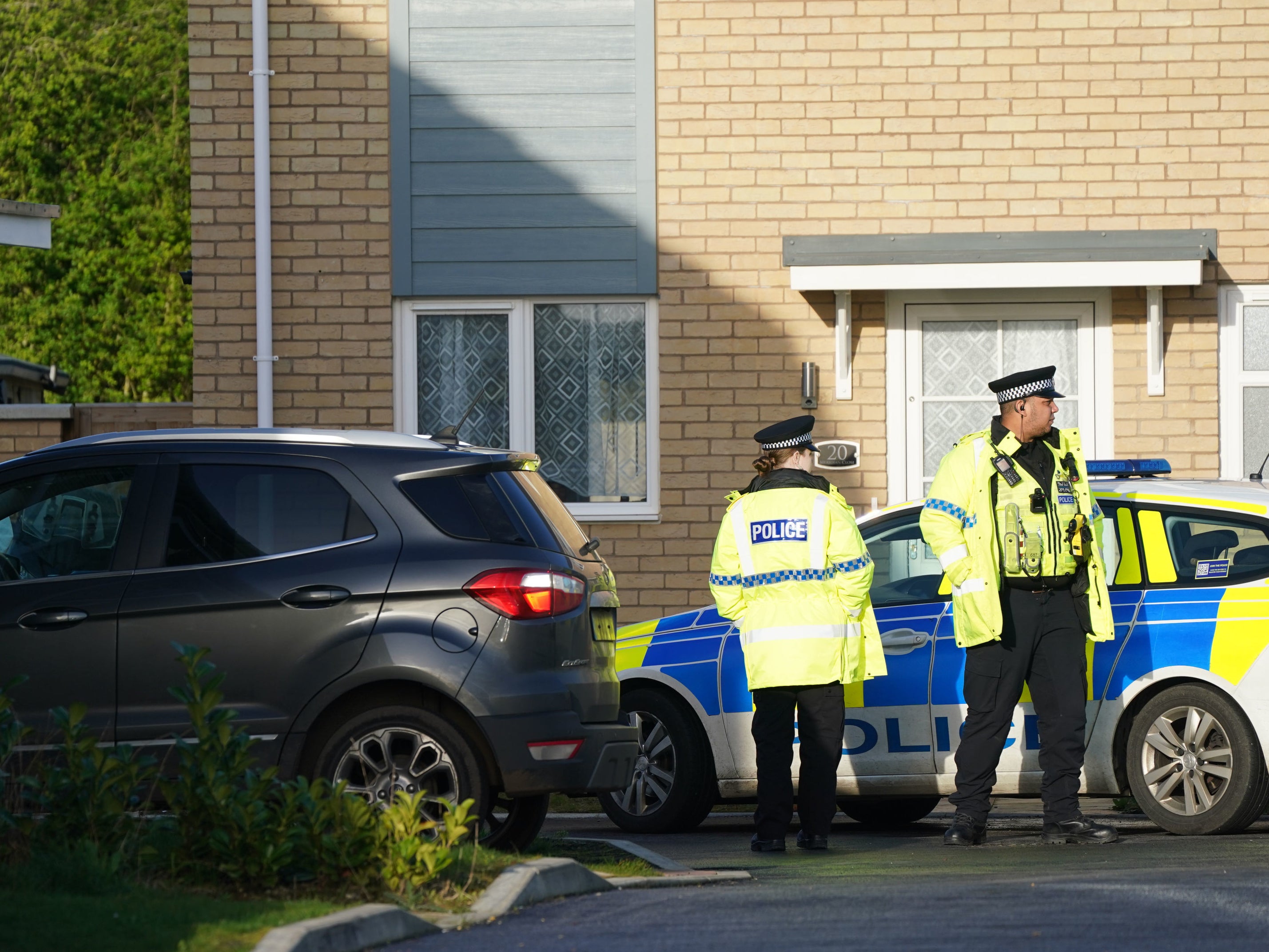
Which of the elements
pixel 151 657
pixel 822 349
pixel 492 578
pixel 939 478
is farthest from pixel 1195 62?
pixel 151 657

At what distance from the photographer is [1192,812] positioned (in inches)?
320

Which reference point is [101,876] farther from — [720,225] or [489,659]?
[720,225]

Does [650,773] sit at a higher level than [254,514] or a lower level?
lower

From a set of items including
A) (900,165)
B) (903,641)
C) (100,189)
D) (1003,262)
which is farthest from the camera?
(100,189)

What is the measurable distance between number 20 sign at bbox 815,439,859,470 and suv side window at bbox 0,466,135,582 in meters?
5.96

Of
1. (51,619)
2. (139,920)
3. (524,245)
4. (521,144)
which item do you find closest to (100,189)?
(521,144)

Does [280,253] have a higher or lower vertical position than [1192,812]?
higher

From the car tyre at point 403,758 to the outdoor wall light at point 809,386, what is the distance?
5.84 m

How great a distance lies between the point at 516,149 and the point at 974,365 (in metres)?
3.36

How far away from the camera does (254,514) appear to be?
7.12 meters

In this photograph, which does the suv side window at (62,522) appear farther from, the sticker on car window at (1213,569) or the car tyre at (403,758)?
the sticker on car window at (1213,569)

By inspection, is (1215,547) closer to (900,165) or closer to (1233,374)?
(1233,374)

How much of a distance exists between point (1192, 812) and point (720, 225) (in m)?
5.57

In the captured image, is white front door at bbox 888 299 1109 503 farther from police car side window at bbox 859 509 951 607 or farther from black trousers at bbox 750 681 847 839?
black trousers at bbox 750 681 847 839
